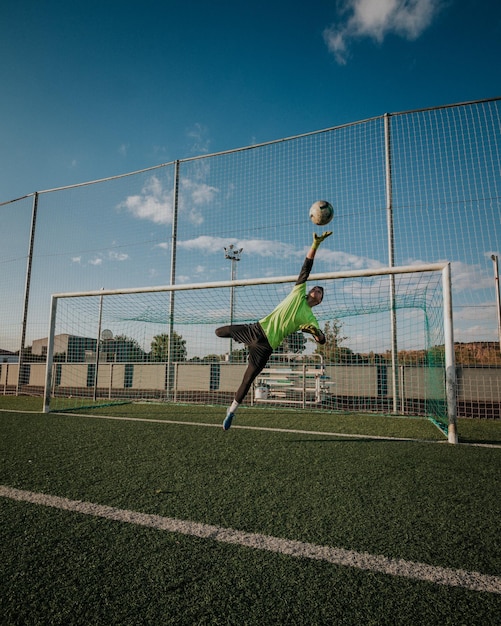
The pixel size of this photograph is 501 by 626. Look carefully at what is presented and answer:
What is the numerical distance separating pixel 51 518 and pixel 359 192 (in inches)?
307

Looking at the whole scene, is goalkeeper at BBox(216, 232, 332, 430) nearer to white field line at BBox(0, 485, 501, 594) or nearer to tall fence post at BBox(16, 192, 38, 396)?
white field line at BBox(0, 485, 501, 594)

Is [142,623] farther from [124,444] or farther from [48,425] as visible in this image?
[48,425]

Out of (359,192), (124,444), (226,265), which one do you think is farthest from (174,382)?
(359,192)

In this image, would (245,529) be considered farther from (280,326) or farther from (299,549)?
(280,326)

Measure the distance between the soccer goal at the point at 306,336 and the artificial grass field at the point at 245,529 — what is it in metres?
2.22

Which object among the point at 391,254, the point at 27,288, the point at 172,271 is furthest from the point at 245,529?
the point at 27,288

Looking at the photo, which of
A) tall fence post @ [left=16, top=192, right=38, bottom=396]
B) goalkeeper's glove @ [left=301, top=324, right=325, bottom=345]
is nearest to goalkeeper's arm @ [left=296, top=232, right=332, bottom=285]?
goalkeeper's glove @ [left=301, top=324, right=325, bottom=345]

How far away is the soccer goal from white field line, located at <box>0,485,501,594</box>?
3330 millimetres

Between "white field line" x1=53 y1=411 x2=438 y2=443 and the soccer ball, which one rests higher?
the soccer ball

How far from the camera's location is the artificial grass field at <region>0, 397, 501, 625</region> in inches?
53.1

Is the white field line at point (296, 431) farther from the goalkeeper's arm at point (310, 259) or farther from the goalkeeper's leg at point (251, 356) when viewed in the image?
the goalkeeper's arm at point (310, 259)

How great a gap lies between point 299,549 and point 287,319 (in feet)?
10.9

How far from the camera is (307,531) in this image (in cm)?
196

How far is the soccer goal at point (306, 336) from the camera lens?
21.2 feet
